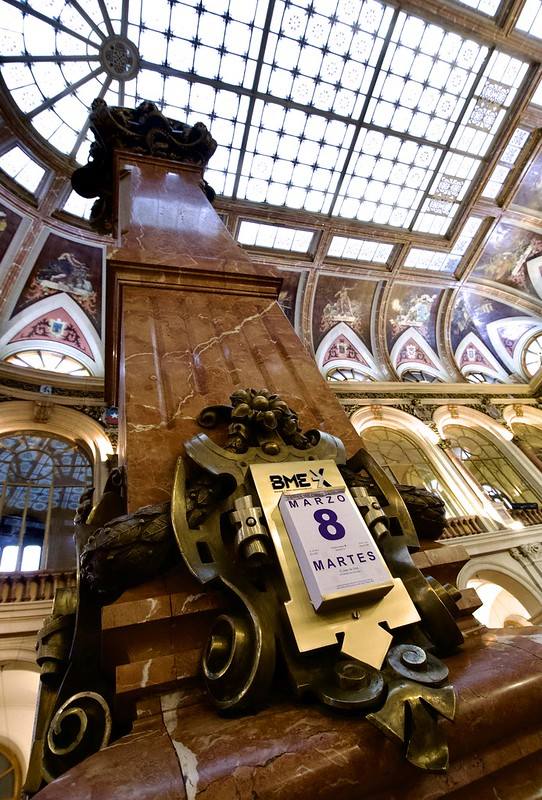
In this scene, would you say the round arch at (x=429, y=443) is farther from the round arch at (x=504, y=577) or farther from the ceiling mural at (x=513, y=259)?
the ceiling mural at (x=513, y=259)

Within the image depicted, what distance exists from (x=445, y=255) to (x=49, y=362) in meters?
13.9

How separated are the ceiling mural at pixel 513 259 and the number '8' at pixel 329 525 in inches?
678

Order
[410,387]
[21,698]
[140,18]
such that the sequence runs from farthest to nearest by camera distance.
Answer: [410,387], [140,18], [21,698]

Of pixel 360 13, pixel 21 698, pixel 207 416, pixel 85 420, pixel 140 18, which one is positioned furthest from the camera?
pixel 360 13

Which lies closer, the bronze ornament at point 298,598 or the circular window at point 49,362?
the bronze ornament at point 298,598

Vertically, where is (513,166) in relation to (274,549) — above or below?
above

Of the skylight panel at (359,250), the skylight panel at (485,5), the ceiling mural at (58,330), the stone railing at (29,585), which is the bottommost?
the stone railing at (29,585)

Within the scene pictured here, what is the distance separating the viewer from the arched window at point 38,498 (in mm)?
6973

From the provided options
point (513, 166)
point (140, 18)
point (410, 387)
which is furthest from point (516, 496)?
point (140, 18)

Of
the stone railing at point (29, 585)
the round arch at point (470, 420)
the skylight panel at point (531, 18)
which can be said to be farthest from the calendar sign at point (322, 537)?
the skylight panel at point (531, 18)

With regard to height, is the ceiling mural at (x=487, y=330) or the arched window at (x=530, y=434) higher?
the ceiling mural at (x=487, y=330)

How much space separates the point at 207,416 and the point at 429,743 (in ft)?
3.80

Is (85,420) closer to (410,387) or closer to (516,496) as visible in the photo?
(410,387)

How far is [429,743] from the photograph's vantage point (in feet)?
2.39
